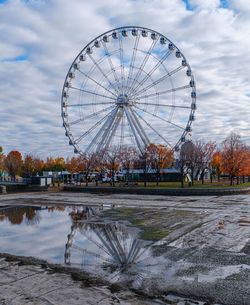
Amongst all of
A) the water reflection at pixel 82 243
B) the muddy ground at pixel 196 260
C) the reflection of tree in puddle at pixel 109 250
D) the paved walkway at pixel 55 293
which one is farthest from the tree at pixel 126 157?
the paved walkway at pixel 55 293

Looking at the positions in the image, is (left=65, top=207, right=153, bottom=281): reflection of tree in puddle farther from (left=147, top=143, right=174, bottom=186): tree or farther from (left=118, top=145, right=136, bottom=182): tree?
(left=118, top=145, right=136, bottom=182): tree

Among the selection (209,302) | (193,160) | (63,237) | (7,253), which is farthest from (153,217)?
(193,160)

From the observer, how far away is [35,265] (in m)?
8.35

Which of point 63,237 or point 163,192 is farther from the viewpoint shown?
point 163,192

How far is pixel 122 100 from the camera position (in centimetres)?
3519

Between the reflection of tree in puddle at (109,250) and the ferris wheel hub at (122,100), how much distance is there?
74.8 ft

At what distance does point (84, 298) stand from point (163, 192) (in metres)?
25.1

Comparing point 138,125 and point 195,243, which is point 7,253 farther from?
point 138,125

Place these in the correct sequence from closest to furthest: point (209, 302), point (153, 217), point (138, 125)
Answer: point (209, 302), point (153, 217), point (138, 125)

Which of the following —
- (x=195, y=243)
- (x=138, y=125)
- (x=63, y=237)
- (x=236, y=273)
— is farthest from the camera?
(x=138, y=125)

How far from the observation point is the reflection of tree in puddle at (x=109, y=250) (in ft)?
26.0

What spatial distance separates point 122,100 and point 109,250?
2704cm

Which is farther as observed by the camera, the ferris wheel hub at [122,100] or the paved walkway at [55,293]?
the ferris wheel hub at [122,100]

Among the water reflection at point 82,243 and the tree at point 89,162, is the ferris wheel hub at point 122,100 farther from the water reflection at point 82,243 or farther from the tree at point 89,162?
the water reflection at point 82,243
